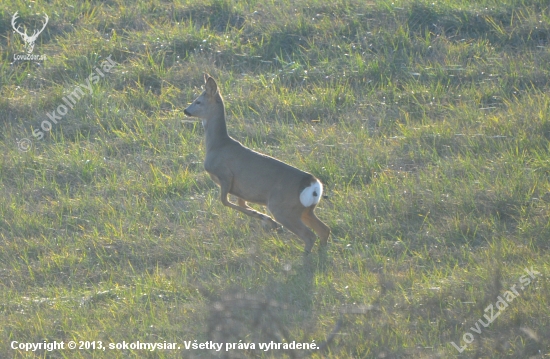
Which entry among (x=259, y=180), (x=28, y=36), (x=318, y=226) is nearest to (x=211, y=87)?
(x=259, y=180)

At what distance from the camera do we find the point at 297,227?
673 centimetres

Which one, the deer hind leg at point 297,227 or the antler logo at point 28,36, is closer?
the deer hind leg at point 297,227

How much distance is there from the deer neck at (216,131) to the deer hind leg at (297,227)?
1.19 metres

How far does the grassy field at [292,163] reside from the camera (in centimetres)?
555

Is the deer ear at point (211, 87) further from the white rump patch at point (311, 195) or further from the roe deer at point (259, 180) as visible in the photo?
the white rump patch at point (311, 195)

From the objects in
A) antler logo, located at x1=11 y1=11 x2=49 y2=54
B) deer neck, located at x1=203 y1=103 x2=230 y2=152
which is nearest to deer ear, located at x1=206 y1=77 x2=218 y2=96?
deer neck, located at x1=203 y1=103 x2=230 y2=152

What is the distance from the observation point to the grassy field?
555cm

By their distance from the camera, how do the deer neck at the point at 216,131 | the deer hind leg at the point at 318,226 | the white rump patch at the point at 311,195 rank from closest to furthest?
the white rump patch at the point at 311,195
the deer hind leg at the point at 318,226
the deer neck at the point at 216,131

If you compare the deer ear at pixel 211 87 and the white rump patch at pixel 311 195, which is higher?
the deer ear at pixel 211 87

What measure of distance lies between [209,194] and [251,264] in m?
1.75

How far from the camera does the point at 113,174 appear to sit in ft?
28.6

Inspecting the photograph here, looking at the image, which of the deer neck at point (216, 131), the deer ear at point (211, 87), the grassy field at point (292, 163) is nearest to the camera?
the grassy field at point (292, 163)

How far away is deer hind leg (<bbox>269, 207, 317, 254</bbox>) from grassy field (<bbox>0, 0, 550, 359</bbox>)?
17cm

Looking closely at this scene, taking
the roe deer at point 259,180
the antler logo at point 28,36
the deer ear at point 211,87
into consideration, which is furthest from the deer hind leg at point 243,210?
the antler logo at point 28,36
